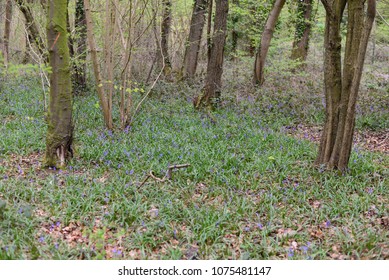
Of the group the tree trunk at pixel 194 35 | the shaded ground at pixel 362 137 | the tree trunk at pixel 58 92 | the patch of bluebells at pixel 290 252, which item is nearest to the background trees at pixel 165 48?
the tree trunk at pixel 194 35

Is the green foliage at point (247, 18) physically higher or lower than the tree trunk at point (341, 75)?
higher

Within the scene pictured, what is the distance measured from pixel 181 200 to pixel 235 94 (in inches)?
319

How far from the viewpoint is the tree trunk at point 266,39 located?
12916 millimetres

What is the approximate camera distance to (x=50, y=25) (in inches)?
231

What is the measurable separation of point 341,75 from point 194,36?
929cm

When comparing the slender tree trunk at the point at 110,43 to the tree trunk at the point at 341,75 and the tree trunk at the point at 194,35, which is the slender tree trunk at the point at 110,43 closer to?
the tree trunk at the point at 341,75

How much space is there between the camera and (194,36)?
14789 mm

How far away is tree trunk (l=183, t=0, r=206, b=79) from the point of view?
14.5 meters

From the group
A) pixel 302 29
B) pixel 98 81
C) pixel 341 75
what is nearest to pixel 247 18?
pixel 302 29

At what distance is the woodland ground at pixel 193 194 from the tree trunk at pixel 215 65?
156 centimetres

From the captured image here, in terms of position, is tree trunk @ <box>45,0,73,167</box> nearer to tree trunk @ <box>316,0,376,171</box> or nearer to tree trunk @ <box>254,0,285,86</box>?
tree trunk @ <box>316,0,376,171</box>

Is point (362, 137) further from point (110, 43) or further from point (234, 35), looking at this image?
point (234, 35)
